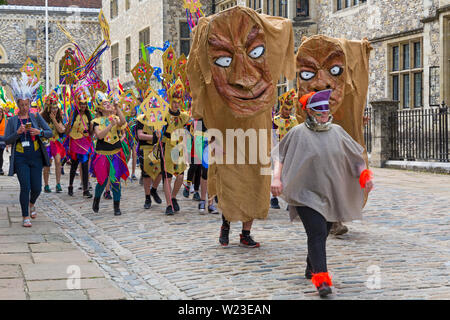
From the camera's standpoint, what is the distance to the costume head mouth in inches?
258

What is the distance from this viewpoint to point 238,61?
6574mm

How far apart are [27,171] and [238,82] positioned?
3.28 metres

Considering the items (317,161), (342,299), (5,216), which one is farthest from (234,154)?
(5,216)

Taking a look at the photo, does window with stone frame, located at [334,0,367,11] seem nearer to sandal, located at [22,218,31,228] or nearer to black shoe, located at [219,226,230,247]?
sandal, located at [22,218,31,228]

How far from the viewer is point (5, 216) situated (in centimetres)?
916

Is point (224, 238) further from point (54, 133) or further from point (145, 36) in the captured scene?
point (145, 36)

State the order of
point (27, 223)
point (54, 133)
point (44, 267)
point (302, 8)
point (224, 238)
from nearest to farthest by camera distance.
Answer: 1. point (44, 267)
2. point (224, 238)
3. point (27, 223)
4. point (54, 133)
5. point (302, 8)

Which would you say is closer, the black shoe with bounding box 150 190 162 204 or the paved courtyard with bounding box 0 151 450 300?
the paved courtyard with bounding box 0 151 450 300

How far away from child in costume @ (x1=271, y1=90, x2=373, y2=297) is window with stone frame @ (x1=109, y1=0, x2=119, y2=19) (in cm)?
3231

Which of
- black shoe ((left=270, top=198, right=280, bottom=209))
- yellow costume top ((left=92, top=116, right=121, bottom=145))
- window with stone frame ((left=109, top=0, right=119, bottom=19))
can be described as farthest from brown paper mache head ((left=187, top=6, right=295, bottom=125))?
window with stone frame ((left=109, top=0, right=119, bottom=19))

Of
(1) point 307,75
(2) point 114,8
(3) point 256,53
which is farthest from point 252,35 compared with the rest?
(2) point 114,8
